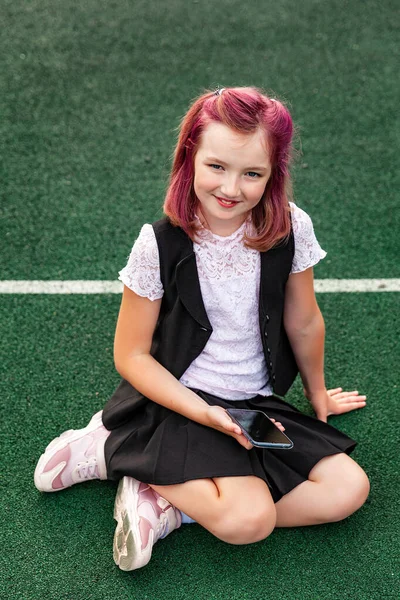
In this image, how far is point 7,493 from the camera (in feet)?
8.86

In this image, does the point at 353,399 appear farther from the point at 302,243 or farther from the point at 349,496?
the point at 302,243

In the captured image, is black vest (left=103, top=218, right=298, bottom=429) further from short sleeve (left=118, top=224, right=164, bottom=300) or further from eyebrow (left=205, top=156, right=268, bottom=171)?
eyebrow (left=205, top=156, right=268, bottom=171)

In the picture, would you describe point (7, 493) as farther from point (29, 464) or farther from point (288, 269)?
point (288, 269)

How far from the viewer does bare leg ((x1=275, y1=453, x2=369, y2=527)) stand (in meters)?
2.57

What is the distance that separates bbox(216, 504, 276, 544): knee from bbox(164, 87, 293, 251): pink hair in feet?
2.59

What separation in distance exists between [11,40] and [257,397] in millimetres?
3155

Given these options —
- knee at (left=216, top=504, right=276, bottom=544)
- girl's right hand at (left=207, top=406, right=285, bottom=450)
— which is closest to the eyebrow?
girl's right hand at (left=207, top=406, right=285, bottom=450)

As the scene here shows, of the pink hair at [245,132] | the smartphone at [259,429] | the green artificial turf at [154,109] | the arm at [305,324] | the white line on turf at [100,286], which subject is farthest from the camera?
the green artificial turf at [154,109]

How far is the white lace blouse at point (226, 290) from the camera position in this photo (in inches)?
97.0

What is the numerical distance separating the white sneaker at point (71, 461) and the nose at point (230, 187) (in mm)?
956

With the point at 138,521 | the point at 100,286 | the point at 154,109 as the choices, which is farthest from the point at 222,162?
the point at 154,109

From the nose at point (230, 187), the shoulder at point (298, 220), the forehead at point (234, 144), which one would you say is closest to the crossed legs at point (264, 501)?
the shoulder at point (298, 220)

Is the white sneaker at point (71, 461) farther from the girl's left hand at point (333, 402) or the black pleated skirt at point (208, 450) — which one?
the girl's left hand at point (333, 402)

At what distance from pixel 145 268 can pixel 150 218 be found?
135 cm
